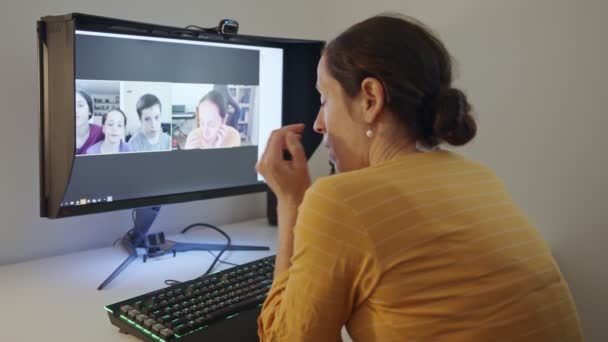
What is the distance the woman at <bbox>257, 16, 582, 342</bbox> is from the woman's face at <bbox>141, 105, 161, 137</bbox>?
52cm

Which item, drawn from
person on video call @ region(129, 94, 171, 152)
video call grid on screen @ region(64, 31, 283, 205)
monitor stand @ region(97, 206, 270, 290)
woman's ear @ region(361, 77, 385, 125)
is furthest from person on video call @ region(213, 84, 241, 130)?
woman's ear @ region(361, 77, 385, 125)

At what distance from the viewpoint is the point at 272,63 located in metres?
1.55

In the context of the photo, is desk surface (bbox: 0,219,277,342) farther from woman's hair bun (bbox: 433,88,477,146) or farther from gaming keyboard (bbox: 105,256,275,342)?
woman's hair bun (bbox: 433,88,477,146)

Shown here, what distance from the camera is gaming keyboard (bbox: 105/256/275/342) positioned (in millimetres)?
951

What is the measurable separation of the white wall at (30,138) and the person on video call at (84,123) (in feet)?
0.86

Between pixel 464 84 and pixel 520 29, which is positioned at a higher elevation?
pixel 520 29

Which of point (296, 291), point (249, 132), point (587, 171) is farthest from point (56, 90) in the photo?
point (587, 171)

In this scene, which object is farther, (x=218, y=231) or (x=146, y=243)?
(x=218, y=231)

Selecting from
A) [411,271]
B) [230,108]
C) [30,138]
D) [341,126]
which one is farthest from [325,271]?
[30,138]

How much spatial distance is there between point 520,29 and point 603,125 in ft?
1.09

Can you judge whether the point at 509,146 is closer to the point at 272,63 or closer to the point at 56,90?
the point at 272,63

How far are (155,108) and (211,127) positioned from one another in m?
0.17

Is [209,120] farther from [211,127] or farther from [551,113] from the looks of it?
[551,113]

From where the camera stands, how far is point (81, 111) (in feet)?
3.85
